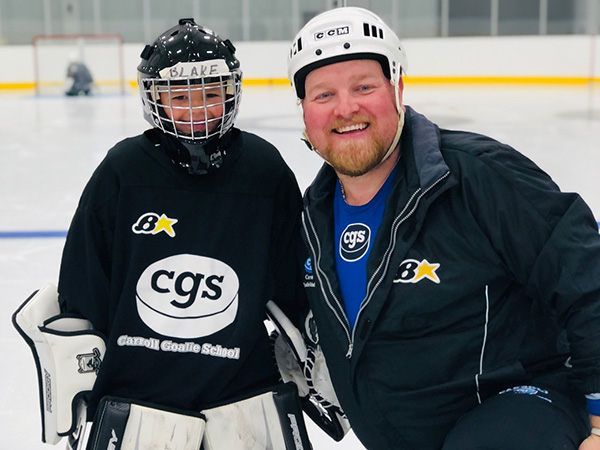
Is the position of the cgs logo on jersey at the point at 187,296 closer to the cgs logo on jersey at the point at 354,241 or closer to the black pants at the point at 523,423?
the cgs logo on jersey at the point at 354,241

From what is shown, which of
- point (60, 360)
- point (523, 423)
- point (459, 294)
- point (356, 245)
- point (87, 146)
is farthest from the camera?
point (87, 146)

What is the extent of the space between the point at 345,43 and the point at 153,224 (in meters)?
0.55

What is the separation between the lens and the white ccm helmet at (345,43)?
5.12ft

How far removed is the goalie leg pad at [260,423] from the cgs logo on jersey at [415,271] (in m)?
0.40

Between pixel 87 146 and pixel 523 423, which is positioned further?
pixel 87 146

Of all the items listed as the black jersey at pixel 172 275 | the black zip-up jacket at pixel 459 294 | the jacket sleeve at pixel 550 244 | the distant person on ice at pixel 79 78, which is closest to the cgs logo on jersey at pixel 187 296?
the black jersey at pixel 172 275

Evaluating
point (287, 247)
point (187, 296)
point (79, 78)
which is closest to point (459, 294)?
point (287, 247)

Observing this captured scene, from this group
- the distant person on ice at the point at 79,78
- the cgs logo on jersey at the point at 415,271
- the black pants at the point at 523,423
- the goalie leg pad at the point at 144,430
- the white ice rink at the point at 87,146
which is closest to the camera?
the black pants at the point at 523,423

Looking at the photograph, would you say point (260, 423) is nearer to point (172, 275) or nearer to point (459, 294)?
point (172, 275)

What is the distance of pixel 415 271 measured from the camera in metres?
1.51

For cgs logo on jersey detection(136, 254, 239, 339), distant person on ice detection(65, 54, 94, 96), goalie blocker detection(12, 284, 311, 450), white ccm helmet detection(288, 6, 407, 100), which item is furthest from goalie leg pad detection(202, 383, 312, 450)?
distant person on ice detection(65, 54, 94, 96)

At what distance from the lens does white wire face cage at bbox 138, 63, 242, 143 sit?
167cm

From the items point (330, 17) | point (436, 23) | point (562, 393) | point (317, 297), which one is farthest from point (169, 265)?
point (436, 23)

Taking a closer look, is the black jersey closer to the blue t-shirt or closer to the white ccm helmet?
the blue t-shirt
